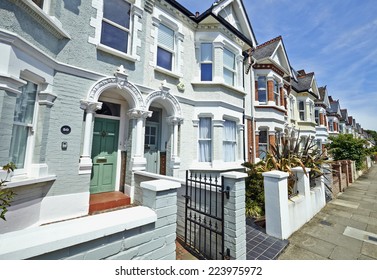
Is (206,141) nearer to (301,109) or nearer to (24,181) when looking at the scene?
(24,181)

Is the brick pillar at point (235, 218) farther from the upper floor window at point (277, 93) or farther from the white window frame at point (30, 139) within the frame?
the upper floor window at point (277, 93)

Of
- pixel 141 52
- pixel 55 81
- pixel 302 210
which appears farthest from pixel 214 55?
pixel 302 210

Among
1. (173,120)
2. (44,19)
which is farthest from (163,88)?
(44,19)

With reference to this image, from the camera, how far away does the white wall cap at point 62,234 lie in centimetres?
120

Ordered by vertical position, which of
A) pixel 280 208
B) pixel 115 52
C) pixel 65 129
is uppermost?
pixel 115 52

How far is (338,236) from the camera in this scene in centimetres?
452

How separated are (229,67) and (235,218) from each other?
7.67 m

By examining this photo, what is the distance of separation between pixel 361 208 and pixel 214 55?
873 centimetres

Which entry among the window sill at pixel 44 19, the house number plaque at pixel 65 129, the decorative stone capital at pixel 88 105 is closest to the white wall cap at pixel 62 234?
the house number plaque at pixel 65 129

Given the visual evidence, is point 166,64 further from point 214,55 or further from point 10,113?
point 10,113

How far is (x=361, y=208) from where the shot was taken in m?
6.79

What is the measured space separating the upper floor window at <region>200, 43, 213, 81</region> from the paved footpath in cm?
687

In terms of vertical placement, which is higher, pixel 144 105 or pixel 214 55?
pixel 214 55

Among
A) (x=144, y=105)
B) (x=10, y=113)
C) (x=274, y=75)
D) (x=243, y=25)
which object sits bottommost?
(x=10, y=113)
